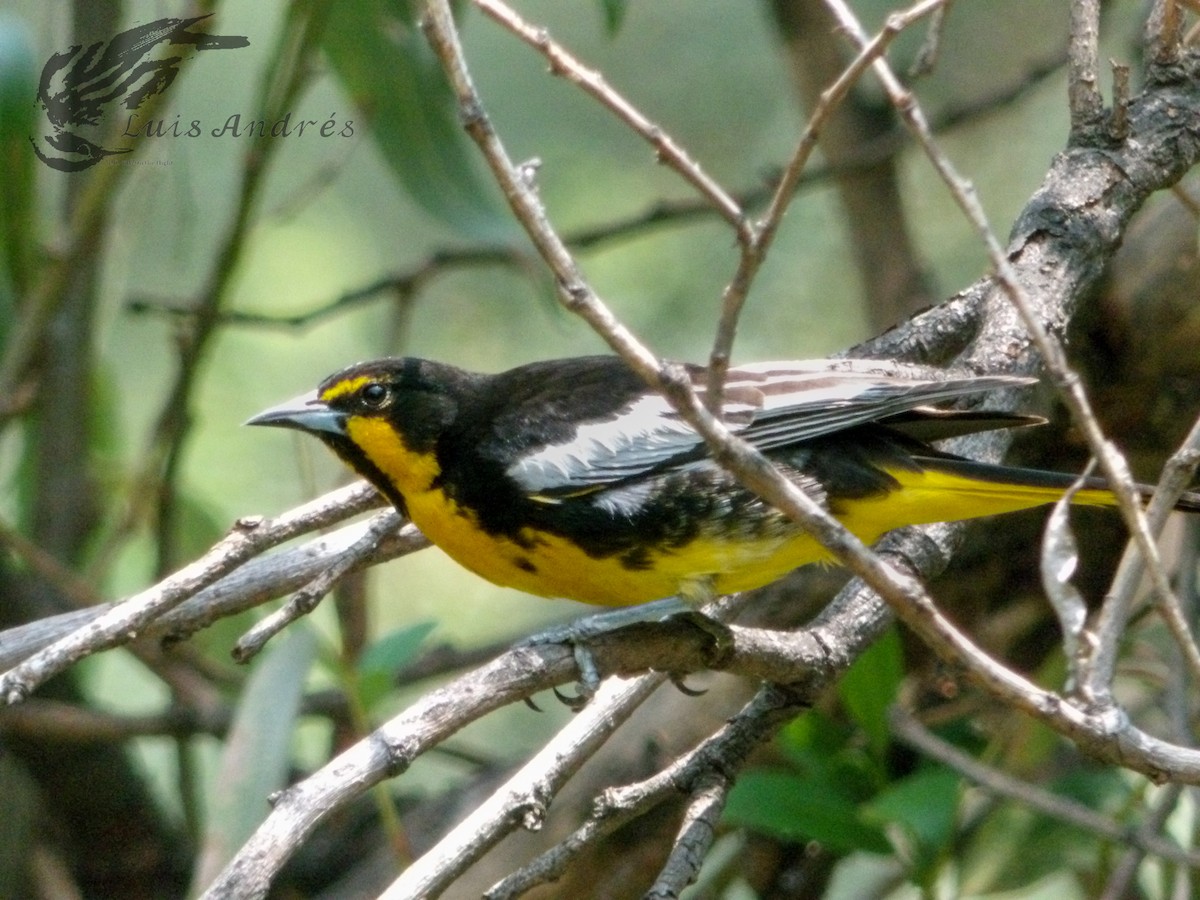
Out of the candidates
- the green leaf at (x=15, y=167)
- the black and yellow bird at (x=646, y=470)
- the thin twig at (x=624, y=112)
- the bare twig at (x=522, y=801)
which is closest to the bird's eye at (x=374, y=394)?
the black and yellow bird at (x=646, y=470)

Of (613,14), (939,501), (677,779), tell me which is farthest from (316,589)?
(613,14)

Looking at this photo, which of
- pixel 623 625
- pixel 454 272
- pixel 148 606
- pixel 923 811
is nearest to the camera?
pixel 148 606

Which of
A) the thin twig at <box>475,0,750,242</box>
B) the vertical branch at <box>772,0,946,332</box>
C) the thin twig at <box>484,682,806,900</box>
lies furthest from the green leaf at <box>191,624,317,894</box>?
the vertical branch at <box>772,0,946,332</box>

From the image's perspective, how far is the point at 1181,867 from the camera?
3.93 metres

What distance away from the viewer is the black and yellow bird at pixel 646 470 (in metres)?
3.07

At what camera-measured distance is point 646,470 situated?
3.17m

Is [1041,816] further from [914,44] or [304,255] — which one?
[304,255]

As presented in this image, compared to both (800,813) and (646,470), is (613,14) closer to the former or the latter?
(646,470)

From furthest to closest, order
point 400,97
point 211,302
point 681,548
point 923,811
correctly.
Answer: point 211,302
point 400,97
point 923,811
point 681,548

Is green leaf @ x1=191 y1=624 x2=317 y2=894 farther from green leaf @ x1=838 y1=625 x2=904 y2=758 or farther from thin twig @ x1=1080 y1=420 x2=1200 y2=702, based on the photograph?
thin twig @ x1=1080 y1=420 x2=1200 y2=702

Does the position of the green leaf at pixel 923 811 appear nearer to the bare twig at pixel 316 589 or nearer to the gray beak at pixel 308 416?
the bare twig at pixel 316 589

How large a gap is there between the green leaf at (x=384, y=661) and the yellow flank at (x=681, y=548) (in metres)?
0.63

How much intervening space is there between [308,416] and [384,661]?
750mm

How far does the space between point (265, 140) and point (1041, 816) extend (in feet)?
10.1
